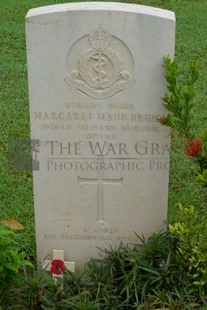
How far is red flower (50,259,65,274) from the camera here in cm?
352

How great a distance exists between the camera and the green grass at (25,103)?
4258 millimetres

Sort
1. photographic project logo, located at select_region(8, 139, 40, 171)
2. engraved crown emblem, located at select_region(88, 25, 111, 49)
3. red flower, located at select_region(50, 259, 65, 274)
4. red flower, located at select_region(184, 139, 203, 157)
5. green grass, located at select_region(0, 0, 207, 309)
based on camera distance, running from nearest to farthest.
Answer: red flower, located at select_region(184, 139, 203, 157)
engraved crown emblem, located at select_region(88, 25, 111, 49)
red flower, located at select_region(50, 259, 65, 274)
green grass, located at select_region(0, 0, 207, 309)
photographic project logo, located at select_region(8, 139, 40, 171)

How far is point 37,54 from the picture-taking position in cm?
313

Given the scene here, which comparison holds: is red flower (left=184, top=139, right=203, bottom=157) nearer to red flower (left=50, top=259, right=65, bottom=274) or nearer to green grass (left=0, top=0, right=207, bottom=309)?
green grass (left=0, top=0, right=207, bottom=309)

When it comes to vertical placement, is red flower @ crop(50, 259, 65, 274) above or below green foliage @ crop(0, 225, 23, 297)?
below

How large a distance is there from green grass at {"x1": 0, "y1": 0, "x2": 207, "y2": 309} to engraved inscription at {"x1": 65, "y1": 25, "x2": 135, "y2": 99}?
1.11m

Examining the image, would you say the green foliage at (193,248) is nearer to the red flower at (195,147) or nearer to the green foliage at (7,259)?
the red flower at (195,147)

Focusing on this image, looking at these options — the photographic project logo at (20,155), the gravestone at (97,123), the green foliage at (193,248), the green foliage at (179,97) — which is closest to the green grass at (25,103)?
the photographic project logo at (20,155)

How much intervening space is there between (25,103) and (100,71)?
274 centimetres

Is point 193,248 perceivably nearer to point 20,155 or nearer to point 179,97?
point 179,97

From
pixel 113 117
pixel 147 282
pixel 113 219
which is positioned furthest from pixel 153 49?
pixel 147 282

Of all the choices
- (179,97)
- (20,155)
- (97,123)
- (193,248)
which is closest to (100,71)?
(97,123)

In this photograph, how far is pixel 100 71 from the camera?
10.3ft

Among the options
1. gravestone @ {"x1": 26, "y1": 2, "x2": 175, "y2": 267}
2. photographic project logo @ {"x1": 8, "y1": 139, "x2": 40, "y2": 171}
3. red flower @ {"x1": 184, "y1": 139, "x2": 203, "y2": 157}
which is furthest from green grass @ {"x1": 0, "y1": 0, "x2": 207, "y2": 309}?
red flower @ {"x1": 184, "y1": 139, "x2": 203, "y2": 157}
